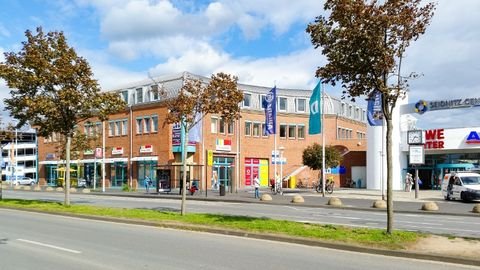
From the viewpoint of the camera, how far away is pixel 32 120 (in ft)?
80.7

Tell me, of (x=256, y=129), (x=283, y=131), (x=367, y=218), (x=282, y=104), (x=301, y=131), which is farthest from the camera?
(x=301, y=131)

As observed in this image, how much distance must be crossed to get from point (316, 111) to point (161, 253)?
28.6 meters

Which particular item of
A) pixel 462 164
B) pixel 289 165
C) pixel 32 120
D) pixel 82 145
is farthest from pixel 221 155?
pixel 32 120

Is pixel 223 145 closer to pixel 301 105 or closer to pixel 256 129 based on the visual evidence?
pixel 256 129

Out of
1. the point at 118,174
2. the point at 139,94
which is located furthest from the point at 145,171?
the point at 139,94

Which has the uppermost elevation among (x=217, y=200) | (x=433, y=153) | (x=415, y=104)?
(x=415, y=104)

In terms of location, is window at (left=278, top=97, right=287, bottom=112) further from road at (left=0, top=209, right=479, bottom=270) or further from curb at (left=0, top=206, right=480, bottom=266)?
road at (left=0, top=209, right=479, bottom=270)

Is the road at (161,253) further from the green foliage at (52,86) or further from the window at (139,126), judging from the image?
the window at (139,126)

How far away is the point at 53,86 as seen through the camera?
933 inches

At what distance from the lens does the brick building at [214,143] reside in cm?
5353

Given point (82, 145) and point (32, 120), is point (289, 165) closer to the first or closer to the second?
point (82, 145)

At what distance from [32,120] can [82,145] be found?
27.9 m

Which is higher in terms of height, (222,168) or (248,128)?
(248,128)

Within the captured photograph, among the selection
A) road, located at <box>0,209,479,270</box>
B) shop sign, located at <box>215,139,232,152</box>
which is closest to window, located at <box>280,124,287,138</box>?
shop sign, located at <box>215,139,232,152</box>
